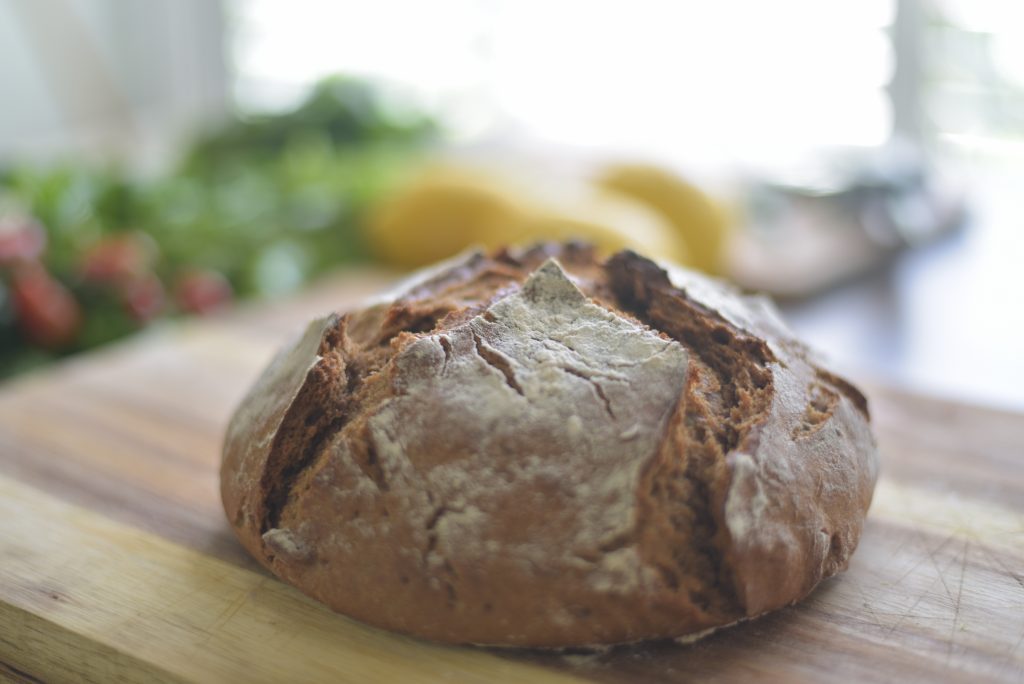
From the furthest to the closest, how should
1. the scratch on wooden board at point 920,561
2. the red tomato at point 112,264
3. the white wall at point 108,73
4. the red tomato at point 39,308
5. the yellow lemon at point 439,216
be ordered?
the white wall at point 108,73 → the yellow lemon at point 439,216 → the red tomato at point 112,264 → the red tomato at point 39,308 → the scratch on wooden board at point 920,561

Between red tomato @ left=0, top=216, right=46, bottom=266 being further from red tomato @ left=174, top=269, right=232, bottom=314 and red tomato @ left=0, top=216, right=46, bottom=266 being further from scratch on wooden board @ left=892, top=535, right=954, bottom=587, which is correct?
scratch on wooden board @ left=892, top=535, right=954, bottom=587

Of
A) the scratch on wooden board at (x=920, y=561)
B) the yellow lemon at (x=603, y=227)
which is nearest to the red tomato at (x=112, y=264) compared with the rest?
the yellow lemon at (x=603, y=227)

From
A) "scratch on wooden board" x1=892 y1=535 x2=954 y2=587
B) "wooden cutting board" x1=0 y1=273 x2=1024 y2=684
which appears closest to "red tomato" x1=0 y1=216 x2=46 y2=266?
"wooden cutting board" x1=0 y1=273 x2=1024 y2=684

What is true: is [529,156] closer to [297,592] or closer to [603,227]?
[603,227]

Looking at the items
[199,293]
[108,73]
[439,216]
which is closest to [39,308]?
[199,293]

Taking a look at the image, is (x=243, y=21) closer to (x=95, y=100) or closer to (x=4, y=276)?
(x=95, y=100)

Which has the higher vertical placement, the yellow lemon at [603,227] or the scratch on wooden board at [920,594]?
the yellow lemon at [603,227]

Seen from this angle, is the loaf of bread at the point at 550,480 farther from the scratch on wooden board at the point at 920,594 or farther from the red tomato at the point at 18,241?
the red tomato at the point at 18,241
